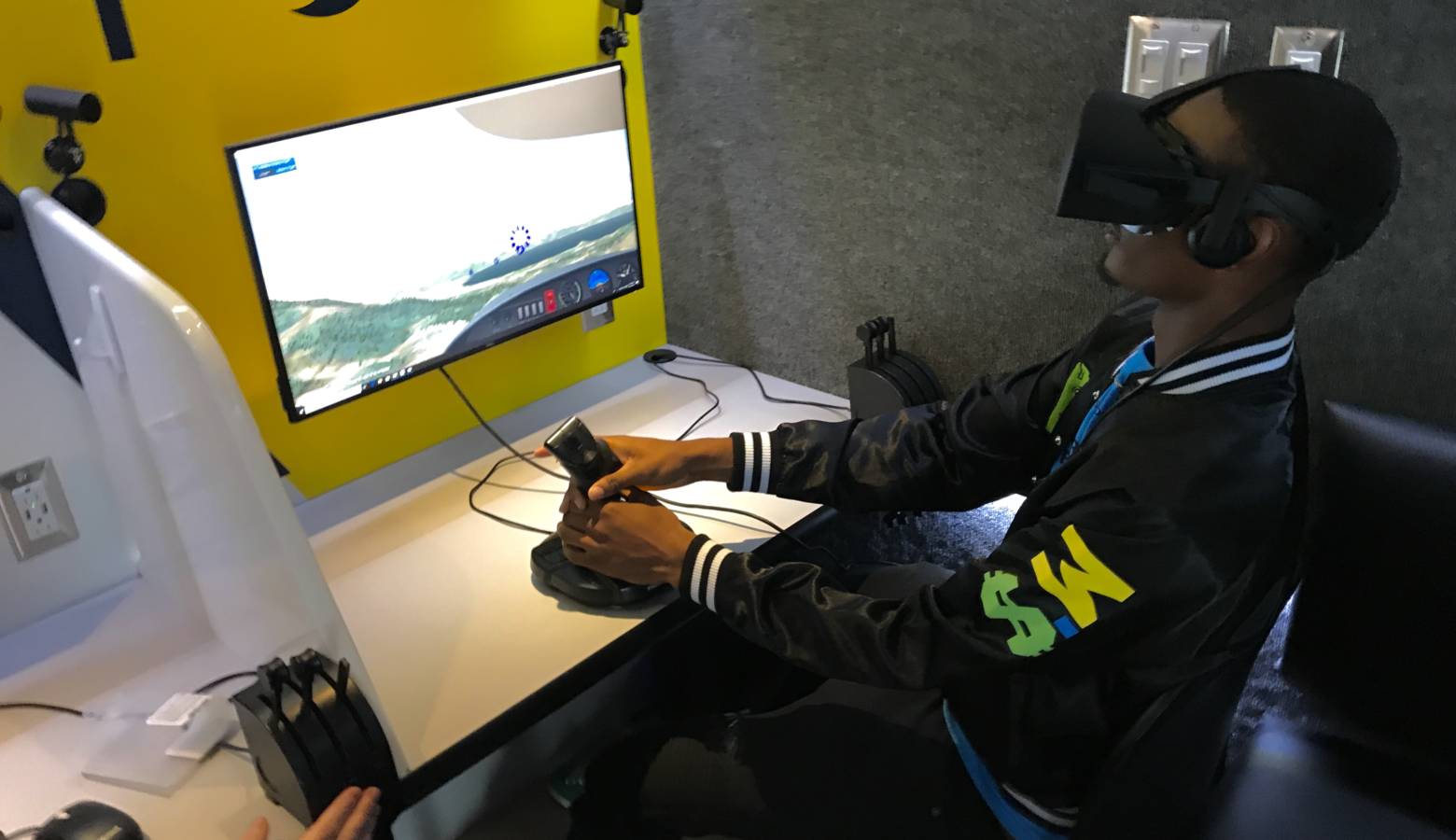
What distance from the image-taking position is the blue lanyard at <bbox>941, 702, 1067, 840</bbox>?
3.20 feet

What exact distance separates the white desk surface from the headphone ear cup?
57 centimetres

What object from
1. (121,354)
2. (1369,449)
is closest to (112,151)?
(121,354)

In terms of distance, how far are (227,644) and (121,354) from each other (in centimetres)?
37

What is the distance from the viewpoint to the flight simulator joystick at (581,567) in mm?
1100

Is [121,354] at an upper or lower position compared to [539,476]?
upper

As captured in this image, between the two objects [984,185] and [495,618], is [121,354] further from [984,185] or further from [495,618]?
[984,185]

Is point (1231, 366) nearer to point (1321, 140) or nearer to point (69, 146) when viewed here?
point (1321, 140)

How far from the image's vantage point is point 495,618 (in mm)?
1113

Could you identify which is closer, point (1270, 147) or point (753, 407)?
point (1270, 147)

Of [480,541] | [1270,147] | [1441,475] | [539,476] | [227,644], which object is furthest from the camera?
[539,476]

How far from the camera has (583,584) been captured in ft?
3.64

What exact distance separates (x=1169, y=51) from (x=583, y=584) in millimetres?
843

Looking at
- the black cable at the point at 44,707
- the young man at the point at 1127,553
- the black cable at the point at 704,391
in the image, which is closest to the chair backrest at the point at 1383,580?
the young man at the point at 1127,553

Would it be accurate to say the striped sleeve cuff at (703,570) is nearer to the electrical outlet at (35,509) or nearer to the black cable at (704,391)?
the black cable at (704,391)
